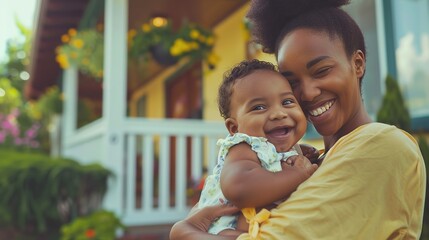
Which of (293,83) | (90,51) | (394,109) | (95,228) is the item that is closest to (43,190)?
(95,228)

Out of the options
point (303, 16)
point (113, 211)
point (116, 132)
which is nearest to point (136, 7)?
point (116, 132)

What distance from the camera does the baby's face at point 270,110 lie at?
4.45 feet

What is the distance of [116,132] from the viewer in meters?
5.55

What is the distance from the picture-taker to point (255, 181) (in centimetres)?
123

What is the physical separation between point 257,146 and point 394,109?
2.55 m

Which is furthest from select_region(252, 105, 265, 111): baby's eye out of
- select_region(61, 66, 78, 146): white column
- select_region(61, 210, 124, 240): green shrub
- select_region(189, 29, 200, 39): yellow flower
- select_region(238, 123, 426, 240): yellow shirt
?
select_region(61, 66, 78, 146): white column

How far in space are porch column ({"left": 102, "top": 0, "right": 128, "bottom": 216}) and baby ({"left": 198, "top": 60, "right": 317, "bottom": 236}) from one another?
13.7 ft

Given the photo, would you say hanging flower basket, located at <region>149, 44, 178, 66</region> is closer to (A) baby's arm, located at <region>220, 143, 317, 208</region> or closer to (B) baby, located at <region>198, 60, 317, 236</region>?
(B) baby, located at <region>198, 60, 317, 236</region>

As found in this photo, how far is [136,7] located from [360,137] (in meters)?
6.27

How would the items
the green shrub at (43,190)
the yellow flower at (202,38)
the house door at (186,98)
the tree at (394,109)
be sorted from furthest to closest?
the house door at (186,98) < the yellow flower at (202,38) < the green shrub at (43,190) < the tree at (394,109)

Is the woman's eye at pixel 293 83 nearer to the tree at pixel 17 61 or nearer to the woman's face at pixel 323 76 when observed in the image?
the woman's face at pixel 323 76

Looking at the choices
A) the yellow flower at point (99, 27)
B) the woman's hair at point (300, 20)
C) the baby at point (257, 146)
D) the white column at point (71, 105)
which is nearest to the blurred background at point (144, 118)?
the yellow flower at point (99, 27)

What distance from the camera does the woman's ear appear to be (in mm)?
1432

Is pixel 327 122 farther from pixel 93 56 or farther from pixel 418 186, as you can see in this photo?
pixel 93 56
